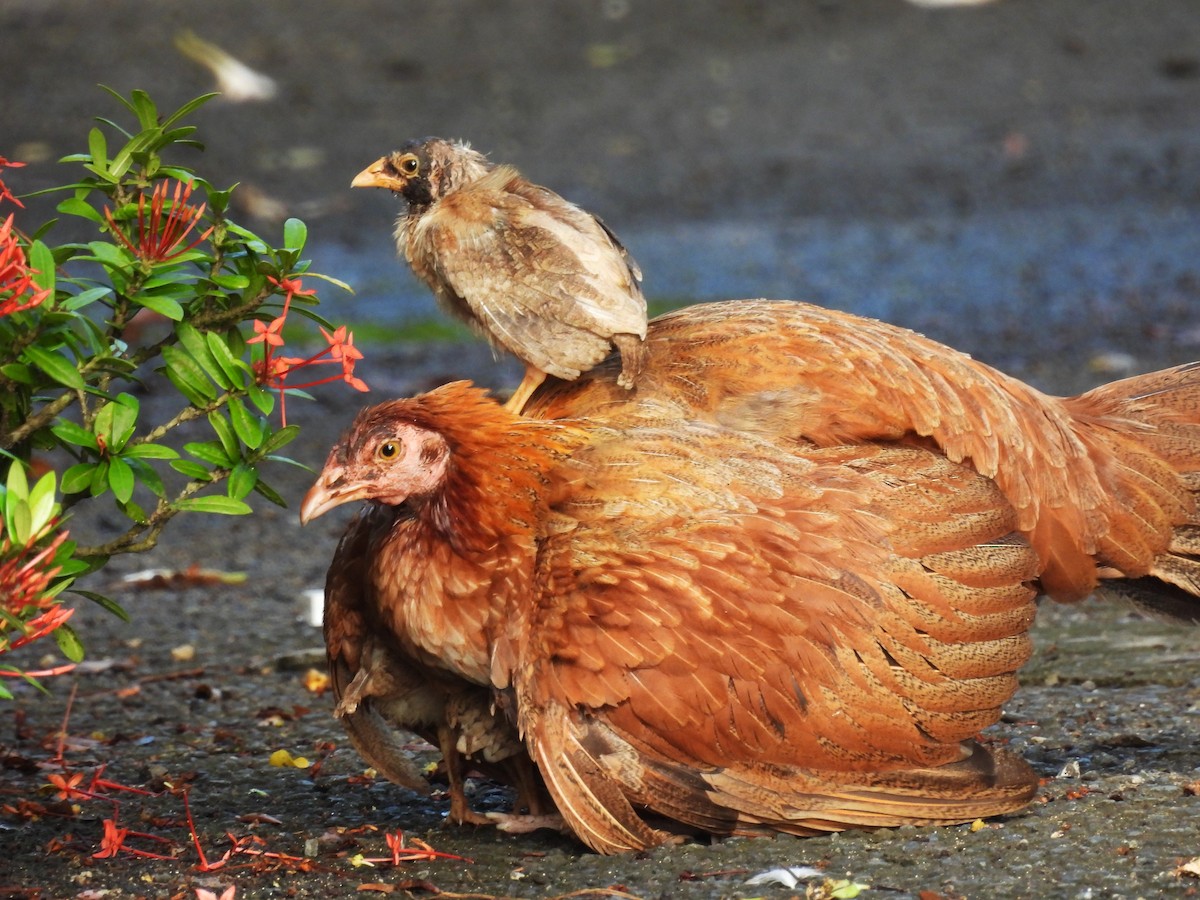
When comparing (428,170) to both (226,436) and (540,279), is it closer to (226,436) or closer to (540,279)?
(540,279)

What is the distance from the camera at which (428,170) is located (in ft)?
14.6

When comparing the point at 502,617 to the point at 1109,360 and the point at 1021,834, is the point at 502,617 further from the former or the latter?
the point at 1109,360

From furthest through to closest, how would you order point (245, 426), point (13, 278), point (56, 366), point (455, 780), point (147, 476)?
point (455, 780)
point (147, 476)
point (245, 426)
point (56, 366)
point (13, 278)

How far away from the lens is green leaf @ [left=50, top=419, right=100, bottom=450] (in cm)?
359

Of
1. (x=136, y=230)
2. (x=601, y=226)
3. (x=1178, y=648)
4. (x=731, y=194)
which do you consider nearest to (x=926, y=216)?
(x=731, y=194)

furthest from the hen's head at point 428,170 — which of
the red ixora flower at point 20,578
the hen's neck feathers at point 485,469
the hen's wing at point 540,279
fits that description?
the red ixora flower at point 20,578

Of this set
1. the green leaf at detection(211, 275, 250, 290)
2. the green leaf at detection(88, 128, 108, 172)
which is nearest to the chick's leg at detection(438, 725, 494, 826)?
the green leaf at detection(211, 275, 250, 290)

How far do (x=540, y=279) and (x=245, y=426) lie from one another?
0.84m

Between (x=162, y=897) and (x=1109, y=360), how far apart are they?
6.90m

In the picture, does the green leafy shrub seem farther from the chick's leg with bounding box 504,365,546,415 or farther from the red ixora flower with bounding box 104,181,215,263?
the chick's leg with bounding box 504,365,546,415

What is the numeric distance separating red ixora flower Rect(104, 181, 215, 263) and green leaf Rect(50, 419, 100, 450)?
0.39 m

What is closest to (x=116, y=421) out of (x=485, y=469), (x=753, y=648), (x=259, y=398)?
(x=259, y=398)

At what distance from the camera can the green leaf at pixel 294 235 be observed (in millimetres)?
3662

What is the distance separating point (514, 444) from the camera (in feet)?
13.3
